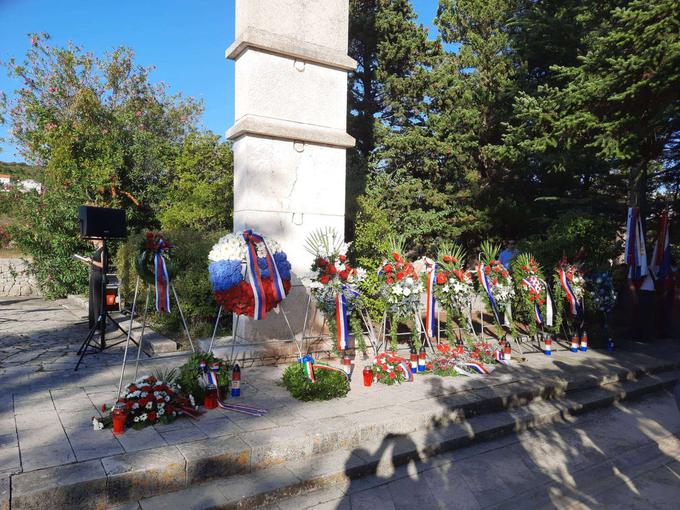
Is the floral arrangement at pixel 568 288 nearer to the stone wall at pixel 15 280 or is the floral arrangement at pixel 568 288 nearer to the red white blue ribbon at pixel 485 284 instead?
the red white blue ribbon at pixel 485 284

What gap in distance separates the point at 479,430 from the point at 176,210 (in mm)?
11021

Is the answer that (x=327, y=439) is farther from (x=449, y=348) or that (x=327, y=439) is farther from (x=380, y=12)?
(x=380, y=12)

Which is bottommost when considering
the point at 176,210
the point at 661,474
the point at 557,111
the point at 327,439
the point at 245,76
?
the point at 661,474

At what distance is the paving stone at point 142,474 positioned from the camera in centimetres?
330

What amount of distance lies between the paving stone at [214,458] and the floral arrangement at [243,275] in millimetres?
1449

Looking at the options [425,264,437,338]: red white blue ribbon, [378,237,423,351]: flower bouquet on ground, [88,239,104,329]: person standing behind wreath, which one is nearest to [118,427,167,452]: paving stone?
[378,237,423,351]: flower bouquet on ground

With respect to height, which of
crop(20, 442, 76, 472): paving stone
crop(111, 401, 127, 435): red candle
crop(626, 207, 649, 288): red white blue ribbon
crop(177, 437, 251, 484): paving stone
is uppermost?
crop(626, 207, 649, 288): red white blue ribbon

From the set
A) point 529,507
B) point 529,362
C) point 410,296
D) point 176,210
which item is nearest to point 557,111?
point 529,362

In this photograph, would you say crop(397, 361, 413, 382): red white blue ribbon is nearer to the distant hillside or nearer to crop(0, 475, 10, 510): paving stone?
crop(0, 475, 10, 510): paving stone

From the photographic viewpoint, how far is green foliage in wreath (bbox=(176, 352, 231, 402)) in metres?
4.86

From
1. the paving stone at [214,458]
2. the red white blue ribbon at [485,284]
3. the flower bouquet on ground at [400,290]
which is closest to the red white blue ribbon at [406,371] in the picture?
the flower bouquet on ground at [400,290]

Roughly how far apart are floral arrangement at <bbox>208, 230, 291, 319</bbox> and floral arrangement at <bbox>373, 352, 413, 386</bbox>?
5.41ft

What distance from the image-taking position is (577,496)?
3.97 metres

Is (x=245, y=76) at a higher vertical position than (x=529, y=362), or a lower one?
higher
